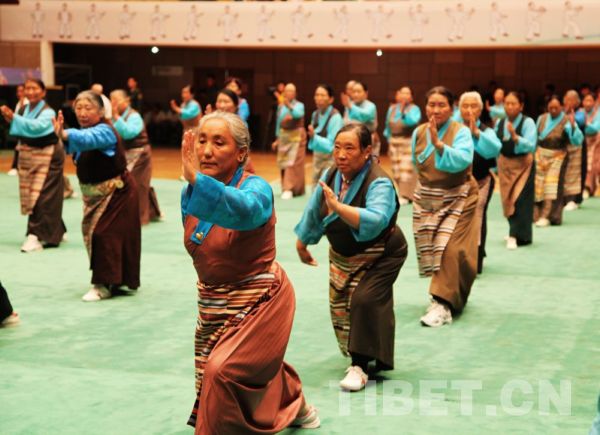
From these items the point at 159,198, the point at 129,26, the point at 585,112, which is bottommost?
the point at 159,198

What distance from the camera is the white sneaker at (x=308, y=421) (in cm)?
382

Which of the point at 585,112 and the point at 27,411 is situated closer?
the point at 27,411

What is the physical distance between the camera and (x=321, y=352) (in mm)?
5098

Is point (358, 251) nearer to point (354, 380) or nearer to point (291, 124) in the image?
point (354, 380)

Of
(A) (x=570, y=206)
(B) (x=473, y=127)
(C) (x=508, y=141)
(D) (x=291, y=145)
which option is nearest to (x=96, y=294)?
(B) (x=473, y=127)

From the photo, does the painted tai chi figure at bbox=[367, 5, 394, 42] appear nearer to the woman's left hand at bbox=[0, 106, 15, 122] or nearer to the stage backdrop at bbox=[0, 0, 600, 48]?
the stage backdrop at bbox=[0, 0, 600, 48]

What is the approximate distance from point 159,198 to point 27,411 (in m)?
7.90

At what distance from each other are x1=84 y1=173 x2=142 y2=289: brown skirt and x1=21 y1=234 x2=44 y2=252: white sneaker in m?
2.00

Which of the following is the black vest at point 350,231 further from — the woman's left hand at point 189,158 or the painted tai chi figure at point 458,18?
the painted tai chi figure at point 458,18

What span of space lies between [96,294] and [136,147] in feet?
10.8

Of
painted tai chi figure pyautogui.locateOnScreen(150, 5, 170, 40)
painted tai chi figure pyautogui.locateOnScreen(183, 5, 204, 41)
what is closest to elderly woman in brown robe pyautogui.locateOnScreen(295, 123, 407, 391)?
painted tai chi figure pyautogui.locateOnScreen(183, 5, 204, 41)

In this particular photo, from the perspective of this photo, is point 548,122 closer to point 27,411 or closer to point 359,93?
point 359,93

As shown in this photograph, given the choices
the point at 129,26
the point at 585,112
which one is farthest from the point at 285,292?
the point at 129,26

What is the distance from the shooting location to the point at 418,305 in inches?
248
